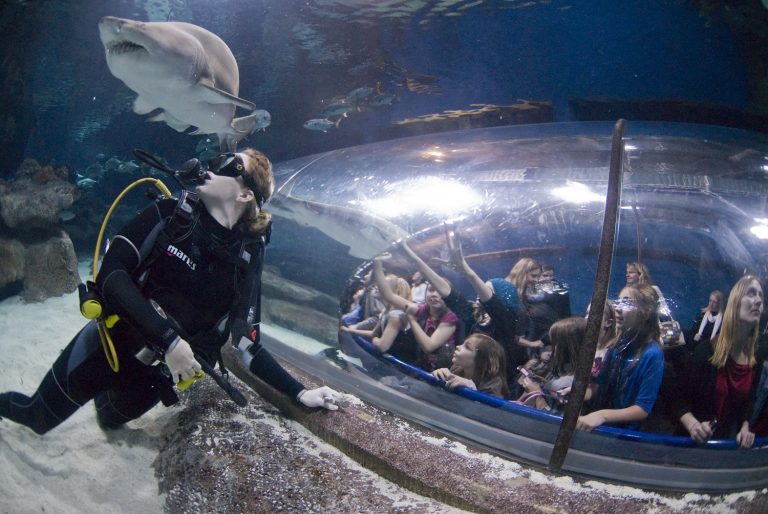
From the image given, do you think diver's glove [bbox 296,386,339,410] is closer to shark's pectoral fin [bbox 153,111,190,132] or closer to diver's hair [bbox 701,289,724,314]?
diver's hair [bbox 701,289,724,314]

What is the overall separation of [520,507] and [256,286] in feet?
6.38

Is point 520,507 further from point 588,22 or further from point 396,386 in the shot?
point 588,22

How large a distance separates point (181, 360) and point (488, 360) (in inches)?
72.8

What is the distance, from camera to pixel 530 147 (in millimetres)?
3451

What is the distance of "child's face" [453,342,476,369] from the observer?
2659 mm

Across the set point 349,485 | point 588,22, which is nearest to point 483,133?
point 588,22

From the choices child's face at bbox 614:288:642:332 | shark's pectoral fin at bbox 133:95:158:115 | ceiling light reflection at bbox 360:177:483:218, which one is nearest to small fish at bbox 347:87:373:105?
shark's pectoral fin at bbox 133:95:158:115

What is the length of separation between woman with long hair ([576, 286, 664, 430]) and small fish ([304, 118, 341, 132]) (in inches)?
222

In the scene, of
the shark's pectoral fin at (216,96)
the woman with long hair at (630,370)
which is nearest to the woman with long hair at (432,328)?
the woman with long hair at (630,370)

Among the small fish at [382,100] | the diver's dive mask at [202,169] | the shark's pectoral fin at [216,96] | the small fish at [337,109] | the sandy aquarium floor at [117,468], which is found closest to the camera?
the sandy aquarium floor at [117,468]

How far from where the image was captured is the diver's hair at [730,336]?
227 centimetres

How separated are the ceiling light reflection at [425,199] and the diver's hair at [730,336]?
1.65 metres

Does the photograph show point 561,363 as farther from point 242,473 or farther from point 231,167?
point 231,167

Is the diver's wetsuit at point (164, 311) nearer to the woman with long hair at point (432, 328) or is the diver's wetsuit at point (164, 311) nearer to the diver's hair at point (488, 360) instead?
the woman with long hair at point (432, 328)
